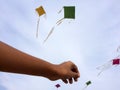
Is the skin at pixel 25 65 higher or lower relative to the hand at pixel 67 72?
higher

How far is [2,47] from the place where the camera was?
1.05 m

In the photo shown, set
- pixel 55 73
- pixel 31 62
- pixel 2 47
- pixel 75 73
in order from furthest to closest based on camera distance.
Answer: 1. pixel 75 73
2. pixel 55 73
3. pixel 31 62
4. pixel 2 47

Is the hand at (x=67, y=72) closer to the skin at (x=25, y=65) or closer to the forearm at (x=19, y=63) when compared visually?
the skin at (x=25, y=65)

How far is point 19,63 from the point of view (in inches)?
43.2

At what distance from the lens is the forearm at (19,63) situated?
1052 millimetres

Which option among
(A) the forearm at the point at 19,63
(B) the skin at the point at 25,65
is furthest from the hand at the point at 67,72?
(A) the forearm at the point at 19,63

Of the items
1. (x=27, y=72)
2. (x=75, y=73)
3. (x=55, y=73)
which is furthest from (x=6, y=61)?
(x=75, y=73)

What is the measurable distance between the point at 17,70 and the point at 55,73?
29cm

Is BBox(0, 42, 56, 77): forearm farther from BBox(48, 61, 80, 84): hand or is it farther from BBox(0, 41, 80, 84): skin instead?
BBox(48, 61, 80, 84): hand

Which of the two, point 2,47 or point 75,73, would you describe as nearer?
point 2,47

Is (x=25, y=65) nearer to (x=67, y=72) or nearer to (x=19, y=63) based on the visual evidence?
(x=19, y=63)

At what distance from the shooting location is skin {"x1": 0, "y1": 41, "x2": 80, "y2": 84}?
1.06m

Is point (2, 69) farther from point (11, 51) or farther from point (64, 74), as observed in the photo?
point (64, 74)

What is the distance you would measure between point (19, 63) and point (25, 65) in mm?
45
